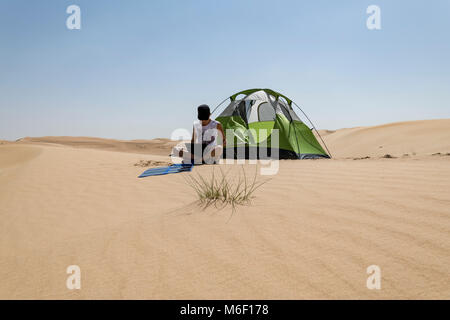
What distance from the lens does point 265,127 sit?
25.2 ft

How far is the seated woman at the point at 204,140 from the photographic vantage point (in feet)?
19.5

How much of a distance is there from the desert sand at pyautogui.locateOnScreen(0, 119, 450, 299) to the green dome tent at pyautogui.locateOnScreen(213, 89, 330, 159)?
13.2ft

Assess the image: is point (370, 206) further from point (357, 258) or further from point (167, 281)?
point (167, 281)

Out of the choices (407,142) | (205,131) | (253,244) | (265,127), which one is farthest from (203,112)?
(407,142)

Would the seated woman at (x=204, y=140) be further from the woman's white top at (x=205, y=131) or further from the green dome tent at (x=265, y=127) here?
the green dome tent at (x=265, y=127)

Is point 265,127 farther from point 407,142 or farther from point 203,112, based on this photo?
point 407,142


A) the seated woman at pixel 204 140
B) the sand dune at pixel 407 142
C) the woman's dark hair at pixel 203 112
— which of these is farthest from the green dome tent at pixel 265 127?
the sand dune at pixel 407 142

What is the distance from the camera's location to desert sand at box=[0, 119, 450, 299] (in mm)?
1415

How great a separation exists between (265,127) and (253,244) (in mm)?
6103

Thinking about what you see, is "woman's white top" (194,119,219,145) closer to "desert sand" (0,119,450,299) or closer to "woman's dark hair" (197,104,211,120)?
"woman's dark hair" (197,104,211,120)

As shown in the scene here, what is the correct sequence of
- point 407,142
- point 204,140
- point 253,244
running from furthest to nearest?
1. point 407,142
2. point 204,140
3. point 253,244

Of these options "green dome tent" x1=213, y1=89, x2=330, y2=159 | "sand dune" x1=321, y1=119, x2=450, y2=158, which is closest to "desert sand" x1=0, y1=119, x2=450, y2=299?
"green dome tent" x1=213, y1=89, x2=330, y2=159

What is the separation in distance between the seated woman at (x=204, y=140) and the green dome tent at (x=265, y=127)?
4.00ft
